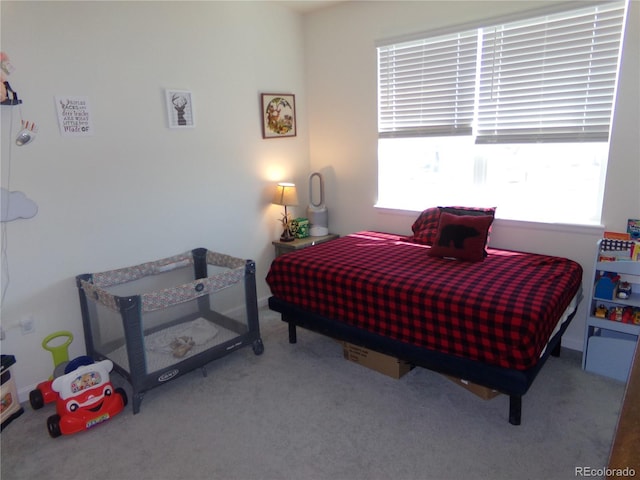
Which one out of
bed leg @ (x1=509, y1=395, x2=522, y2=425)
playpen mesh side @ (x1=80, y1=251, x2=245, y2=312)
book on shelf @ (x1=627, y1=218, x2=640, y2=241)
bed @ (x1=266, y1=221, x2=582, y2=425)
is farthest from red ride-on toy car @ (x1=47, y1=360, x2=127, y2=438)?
book on shelf @ (x1=627, y1=218, x2=640, y2=241)

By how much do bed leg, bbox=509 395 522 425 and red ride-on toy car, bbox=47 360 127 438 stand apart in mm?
2110

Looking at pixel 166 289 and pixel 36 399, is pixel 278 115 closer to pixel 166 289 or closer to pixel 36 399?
pixel 166 289

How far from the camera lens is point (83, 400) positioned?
2303mm

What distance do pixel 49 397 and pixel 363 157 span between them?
2916 mm

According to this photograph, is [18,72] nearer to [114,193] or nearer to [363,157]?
A: [114,193]

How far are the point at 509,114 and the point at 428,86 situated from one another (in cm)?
68

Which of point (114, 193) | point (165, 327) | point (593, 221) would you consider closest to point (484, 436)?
point (593, 221)

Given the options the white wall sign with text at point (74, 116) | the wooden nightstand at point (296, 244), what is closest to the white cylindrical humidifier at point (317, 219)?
the wooden nightstand at point (296, 244)

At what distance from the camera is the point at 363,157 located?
153 inches

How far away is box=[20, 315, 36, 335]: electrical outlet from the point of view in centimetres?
254

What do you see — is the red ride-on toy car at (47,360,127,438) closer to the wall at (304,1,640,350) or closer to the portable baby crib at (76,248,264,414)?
the portable baby crib at (76,248,264,414)

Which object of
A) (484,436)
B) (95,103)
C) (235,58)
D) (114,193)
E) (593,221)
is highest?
(235,58)

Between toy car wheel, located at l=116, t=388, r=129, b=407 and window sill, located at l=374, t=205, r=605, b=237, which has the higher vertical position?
window sill, located at l=374, t=205, r=605, b=237

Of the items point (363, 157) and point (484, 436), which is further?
point (363, 157)
